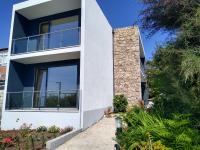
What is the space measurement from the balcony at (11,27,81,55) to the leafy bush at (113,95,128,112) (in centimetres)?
732

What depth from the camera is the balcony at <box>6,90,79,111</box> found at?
12.4 metres

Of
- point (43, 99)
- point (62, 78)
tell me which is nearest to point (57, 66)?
point (62, 78)

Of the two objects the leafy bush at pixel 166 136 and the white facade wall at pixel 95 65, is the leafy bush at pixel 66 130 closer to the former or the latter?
the white facade wall at pixel 95 65

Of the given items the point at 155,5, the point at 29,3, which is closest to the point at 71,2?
the point at 29,3

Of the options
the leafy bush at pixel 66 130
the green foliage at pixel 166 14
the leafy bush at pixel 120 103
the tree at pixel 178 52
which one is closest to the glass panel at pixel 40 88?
the leafy bush at pixel 66 130

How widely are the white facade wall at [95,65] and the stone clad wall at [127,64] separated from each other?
1.06 meters

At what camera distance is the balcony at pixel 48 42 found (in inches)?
513

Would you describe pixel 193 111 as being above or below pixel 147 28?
below

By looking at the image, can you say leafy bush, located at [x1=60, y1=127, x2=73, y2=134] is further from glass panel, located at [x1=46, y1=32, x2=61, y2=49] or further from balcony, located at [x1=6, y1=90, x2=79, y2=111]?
glass panel, located at [x1=46, y1=32, x2=61, y2=49]

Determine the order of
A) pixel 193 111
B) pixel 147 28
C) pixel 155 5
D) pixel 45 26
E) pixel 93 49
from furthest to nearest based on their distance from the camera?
pixel 45 26
pixel 93 49
pixel 147 28
pixel 155 5
pixel 193 111

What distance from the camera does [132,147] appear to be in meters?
4.87

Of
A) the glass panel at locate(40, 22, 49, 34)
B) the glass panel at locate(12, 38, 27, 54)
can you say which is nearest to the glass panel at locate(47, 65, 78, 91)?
the glass panel at locate(12, 38, 27, 54)

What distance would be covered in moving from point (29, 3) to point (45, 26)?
216cm

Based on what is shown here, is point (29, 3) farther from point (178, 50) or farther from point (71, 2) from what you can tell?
point (178, 50)
